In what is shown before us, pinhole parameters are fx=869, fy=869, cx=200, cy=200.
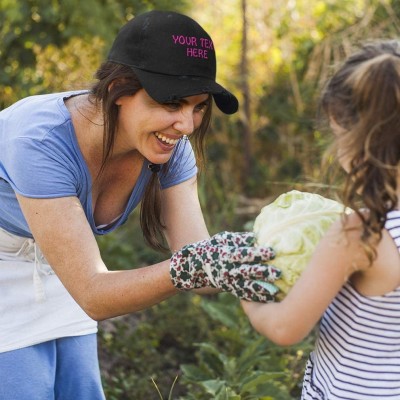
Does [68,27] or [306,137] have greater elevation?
[68,27]

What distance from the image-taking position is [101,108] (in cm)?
289

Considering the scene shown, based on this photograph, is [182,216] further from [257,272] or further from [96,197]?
[257,272]

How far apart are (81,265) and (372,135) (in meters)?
1.04

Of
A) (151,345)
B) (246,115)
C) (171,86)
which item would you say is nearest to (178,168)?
(171,86)

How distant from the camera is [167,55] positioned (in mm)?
2701

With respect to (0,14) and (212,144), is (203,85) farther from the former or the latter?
(212,144)

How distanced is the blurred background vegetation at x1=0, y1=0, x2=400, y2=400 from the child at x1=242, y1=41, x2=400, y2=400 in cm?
122

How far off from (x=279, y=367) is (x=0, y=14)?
3.55m

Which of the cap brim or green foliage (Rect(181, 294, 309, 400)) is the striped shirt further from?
green foliage (Rect(181, 294, 309, 400))

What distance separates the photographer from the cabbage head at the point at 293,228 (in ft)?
7.20

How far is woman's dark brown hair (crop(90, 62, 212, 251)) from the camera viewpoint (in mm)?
2770

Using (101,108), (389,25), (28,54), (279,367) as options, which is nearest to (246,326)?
(279,367)

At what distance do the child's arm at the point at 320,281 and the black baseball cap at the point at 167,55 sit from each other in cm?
82

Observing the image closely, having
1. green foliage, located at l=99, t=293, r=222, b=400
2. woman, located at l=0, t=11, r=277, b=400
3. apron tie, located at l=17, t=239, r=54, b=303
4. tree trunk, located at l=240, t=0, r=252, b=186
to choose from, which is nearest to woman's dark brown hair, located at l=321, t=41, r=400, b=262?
woman, located at l=0, t=11, r=277, b=400
